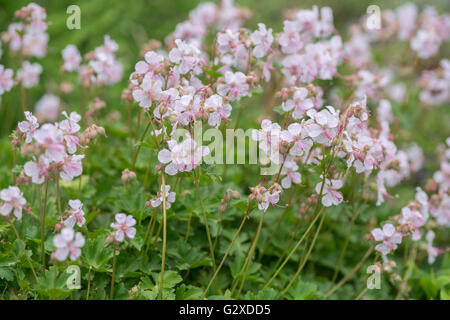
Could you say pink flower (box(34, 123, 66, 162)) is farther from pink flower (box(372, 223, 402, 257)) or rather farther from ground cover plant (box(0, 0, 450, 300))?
pink flower (box(372, 223, 402, 257))

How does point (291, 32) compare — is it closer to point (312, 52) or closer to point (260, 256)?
point (312, 52)

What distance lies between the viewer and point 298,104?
196 cm

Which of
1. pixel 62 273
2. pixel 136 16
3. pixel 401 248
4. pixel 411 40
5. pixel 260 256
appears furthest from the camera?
pixel 136 16

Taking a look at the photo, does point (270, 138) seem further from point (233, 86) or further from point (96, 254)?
point (96, 254)

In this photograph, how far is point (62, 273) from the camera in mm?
1705

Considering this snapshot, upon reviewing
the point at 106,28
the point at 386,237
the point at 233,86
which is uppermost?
the point at 106,28

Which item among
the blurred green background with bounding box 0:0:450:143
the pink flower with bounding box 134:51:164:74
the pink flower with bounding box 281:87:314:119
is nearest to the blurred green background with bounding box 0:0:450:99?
the blurred green background with bounding box 0:0:450:143

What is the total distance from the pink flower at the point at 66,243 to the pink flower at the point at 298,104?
37.4 inches

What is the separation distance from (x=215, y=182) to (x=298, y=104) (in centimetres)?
72

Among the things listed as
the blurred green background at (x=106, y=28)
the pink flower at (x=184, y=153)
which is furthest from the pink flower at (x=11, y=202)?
the blurred green background at (x=106, y=28)

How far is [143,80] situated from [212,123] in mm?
297

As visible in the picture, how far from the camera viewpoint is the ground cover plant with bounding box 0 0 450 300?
1.70 m

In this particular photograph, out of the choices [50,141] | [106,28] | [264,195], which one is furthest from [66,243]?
[106,28]

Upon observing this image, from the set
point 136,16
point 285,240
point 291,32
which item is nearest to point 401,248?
Result: point 285,240
